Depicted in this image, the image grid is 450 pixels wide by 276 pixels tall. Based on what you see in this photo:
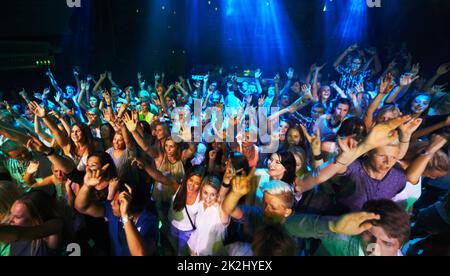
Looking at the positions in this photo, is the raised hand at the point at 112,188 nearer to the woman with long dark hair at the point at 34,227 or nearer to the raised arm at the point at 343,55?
the woman with long dark hair at the point at 34,227

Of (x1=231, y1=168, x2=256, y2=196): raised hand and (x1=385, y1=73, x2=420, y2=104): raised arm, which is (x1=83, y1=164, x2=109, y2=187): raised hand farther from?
(x1=385, y1=73, x2=420, y2=104): raised arm

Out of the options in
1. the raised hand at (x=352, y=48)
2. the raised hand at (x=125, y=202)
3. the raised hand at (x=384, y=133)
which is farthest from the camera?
the raised hand at (x=352, y=48)

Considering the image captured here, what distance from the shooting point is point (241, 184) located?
291 centimetres

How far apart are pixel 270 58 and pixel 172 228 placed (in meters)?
3.09

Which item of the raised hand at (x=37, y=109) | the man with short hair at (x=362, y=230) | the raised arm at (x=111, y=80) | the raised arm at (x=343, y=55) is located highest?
the raised arm at (x=343, y=55)

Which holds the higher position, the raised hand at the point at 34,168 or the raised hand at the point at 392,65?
the raised hand at the point at 392,65

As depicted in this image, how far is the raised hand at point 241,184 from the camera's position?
9.52 feet

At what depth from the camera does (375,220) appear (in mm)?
2914

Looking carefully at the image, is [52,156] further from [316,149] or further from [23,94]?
[316,149]

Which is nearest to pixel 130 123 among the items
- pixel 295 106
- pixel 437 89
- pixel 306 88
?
pixel 295 106

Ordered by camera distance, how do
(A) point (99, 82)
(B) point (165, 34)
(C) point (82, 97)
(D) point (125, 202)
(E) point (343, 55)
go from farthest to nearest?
(B) point (165, 34)
(E) point (343, 55)
(A) point (99, 82)
(C) point (82, 97)
(D) point (125, 202)

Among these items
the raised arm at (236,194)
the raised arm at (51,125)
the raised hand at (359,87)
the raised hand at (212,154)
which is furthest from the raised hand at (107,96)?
the raised hand at (359,87)
